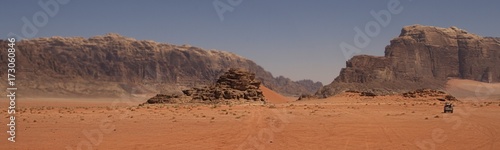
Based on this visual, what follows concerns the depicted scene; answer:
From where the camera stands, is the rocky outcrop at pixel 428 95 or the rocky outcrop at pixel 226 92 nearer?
the rocky outcrop at pixel 226 92

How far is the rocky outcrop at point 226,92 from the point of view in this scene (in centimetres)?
4444

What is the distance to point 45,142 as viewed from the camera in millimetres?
14586

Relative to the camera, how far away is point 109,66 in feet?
423

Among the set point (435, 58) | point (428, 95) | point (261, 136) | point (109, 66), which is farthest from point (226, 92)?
point (109, 66)

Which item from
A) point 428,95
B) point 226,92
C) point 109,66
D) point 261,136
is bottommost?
point 261,136

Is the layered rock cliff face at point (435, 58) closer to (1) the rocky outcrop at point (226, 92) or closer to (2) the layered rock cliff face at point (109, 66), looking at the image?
(2) the layered rock cliff face at point (109, 66)

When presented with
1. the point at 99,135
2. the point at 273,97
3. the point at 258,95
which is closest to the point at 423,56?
the point at 273,97

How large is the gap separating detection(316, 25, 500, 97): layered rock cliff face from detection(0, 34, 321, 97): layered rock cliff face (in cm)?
3598

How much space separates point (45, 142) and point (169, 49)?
436 ft

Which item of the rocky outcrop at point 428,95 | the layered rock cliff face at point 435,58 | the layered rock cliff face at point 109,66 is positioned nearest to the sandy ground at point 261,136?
the rocky outcrop at point 428,95

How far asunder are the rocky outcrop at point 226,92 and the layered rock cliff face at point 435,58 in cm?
3728

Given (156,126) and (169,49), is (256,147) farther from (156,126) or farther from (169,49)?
(169,49)

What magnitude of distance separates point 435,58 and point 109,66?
87.4 m

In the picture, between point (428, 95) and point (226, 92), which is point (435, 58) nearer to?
point (428, 95)
